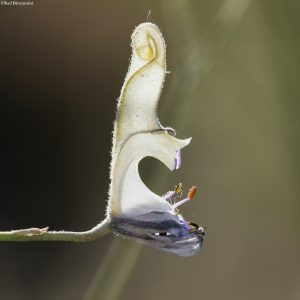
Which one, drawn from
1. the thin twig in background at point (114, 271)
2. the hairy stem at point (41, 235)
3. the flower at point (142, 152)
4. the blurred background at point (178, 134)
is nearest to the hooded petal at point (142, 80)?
the flower at point (142, 152)

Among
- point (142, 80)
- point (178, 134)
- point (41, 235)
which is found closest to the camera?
point (41, 235)

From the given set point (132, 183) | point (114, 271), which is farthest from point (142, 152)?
point (114, 271)

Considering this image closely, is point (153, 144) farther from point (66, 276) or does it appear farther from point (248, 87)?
point (248, 87)

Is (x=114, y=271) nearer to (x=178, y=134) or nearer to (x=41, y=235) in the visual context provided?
(x=178, y=134)

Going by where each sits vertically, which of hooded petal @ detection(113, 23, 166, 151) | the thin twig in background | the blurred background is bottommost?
the thin twig in background

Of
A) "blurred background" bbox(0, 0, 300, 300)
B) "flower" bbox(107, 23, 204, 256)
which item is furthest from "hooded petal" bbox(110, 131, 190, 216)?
"blurred background" bbox(0, 0, 300, 300)

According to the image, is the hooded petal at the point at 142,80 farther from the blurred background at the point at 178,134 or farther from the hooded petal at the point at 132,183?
the blurred background at the point at 178,134

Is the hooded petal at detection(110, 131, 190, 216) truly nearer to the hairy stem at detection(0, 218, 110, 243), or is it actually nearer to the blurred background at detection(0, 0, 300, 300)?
the hairy stem at detection(0, 218, 110, 243)
